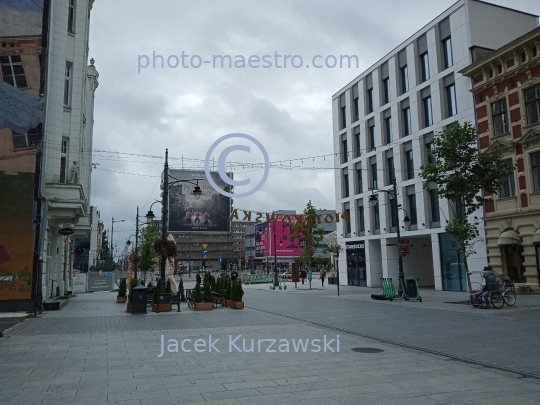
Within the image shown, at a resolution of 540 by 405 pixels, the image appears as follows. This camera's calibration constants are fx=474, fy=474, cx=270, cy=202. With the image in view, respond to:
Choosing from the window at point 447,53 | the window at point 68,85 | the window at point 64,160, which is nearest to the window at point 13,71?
the window at point 68,85

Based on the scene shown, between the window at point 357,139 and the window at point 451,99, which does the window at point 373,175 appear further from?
the window at point 451,99

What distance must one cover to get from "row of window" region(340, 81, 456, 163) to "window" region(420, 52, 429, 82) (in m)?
1.05

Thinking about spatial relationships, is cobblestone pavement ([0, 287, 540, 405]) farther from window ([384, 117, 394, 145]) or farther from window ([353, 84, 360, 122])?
window ([353, 84, 360, 122])

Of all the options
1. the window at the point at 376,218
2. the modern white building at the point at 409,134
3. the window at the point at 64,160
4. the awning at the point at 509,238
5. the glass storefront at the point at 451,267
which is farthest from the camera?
the window at the point at 376,218

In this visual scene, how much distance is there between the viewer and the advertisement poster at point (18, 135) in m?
20.1

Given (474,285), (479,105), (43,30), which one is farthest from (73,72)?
(474,285)

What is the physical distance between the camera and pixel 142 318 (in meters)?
17.5

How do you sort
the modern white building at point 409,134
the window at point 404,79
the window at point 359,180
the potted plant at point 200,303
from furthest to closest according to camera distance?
the window at point 359,180, the window at point 404,79, the modern white building at point 409,134, the potted plant at point 200,303

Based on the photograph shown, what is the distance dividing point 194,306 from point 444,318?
33.5 feet

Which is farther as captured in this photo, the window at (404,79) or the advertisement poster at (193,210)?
the advertisement poster at (193,210)

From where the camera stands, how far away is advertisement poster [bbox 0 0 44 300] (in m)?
20.1

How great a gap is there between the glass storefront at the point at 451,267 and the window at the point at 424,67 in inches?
454

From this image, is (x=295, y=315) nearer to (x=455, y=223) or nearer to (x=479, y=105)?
(x=455, y=223)

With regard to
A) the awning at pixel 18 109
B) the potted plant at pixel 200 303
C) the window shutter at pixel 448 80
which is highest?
the window shutter at pixel 448 80
